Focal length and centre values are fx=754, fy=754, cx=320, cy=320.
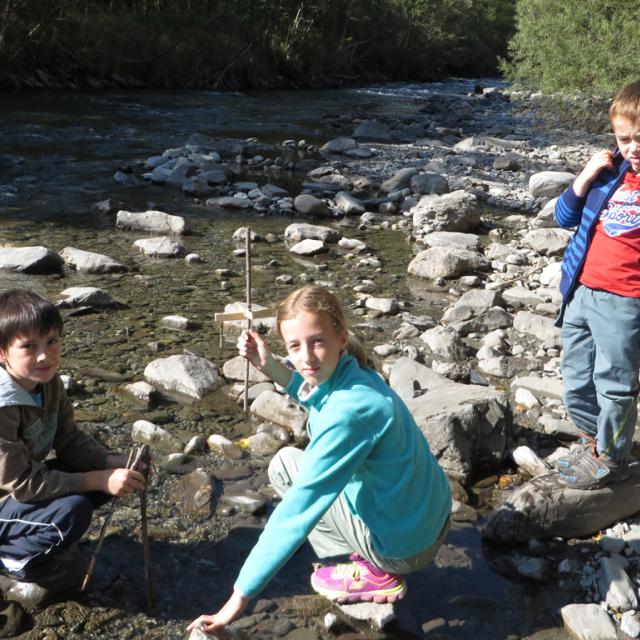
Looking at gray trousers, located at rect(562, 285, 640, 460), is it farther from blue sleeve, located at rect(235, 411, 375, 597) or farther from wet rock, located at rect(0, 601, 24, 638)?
wet rock, located at rect(0, 601, 24, 638)

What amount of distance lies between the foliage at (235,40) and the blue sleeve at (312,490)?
20.8 meters

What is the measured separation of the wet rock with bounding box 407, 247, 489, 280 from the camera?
24.5 ft

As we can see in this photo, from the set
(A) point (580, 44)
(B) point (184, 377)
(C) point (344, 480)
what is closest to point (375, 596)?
(C) point (344, 480)

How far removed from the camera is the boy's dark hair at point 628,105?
9.90ft

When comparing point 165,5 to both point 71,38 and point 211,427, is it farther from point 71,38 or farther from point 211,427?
point 211,427

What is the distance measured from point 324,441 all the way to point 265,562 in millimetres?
417

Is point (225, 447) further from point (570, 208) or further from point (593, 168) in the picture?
point (593, 168)

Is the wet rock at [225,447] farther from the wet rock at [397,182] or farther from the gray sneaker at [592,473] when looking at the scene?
the wet rock at [397,182]

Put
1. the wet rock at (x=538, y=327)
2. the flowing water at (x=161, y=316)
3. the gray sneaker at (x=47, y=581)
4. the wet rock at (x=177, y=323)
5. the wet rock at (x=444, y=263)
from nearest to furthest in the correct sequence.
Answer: the gray sneaker at (x=47, y=581) < the flowing water at (x=161, y=316) < the wet rock at (x=538, y=327) < the wet rock at (x=177, y=323) < the wet rock at (x=444, y=263)

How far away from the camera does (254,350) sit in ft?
9.87

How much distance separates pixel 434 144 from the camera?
1595 centimetres

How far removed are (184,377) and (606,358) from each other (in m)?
2.60

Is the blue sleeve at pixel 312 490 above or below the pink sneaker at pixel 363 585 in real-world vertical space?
above

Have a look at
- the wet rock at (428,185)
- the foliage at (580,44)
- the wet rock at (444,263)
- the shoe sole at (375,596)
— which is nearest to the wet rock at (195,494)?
the shoe sole at (375,596)
